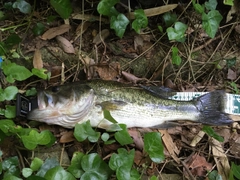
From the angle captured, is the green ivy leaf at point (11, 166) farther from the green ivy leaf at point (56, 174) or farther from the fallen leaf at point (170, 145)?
the fallen leaf at point (170, 145)

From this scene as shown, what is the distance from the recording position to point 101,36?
351 centimetres

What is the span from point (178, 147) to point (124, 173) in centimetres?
69

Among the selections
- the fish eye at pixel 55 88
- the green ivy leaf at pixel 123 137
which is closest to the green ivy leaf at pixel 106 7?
the fish eye at pixel 55 88

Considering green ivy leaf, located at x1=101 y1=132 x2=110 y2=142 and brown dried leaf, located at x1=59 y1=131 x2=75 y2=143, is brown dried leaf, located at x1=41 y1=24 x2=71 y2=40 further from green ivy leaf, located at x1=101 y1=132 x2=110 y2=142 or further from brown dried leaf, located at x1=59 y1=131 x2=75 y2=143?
green ivy leaf, located at x1=101 y1=132 x2=110 y2=142

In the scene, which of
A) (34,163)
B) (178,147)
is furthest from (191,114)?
(34,163)

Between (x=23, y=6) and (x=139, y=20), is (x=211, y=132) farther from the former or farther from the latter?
(x=23, y=6)

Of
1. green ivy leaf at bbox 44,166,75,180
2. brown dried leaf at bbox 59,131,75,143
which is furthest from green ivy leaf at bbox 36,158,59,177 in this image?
brown dried leaf at bbox 59,131,75,143

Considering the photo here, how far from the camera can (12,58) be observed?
10.8 ft

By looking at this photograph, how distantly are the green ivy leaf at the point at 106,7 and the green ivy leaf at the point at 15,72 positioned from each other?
0.80m

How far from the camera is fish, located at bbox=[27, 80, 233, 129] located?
2.98m

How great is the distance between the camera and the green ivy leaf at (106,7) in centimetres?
325

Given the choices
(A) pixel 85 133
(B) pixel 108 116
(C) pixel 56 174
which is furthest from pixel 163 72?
(C) pixel 56 174

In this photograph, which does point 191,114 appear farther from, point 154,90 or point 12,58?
point 12,58

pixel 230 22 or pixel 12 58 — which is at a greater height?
pixel 230 22
